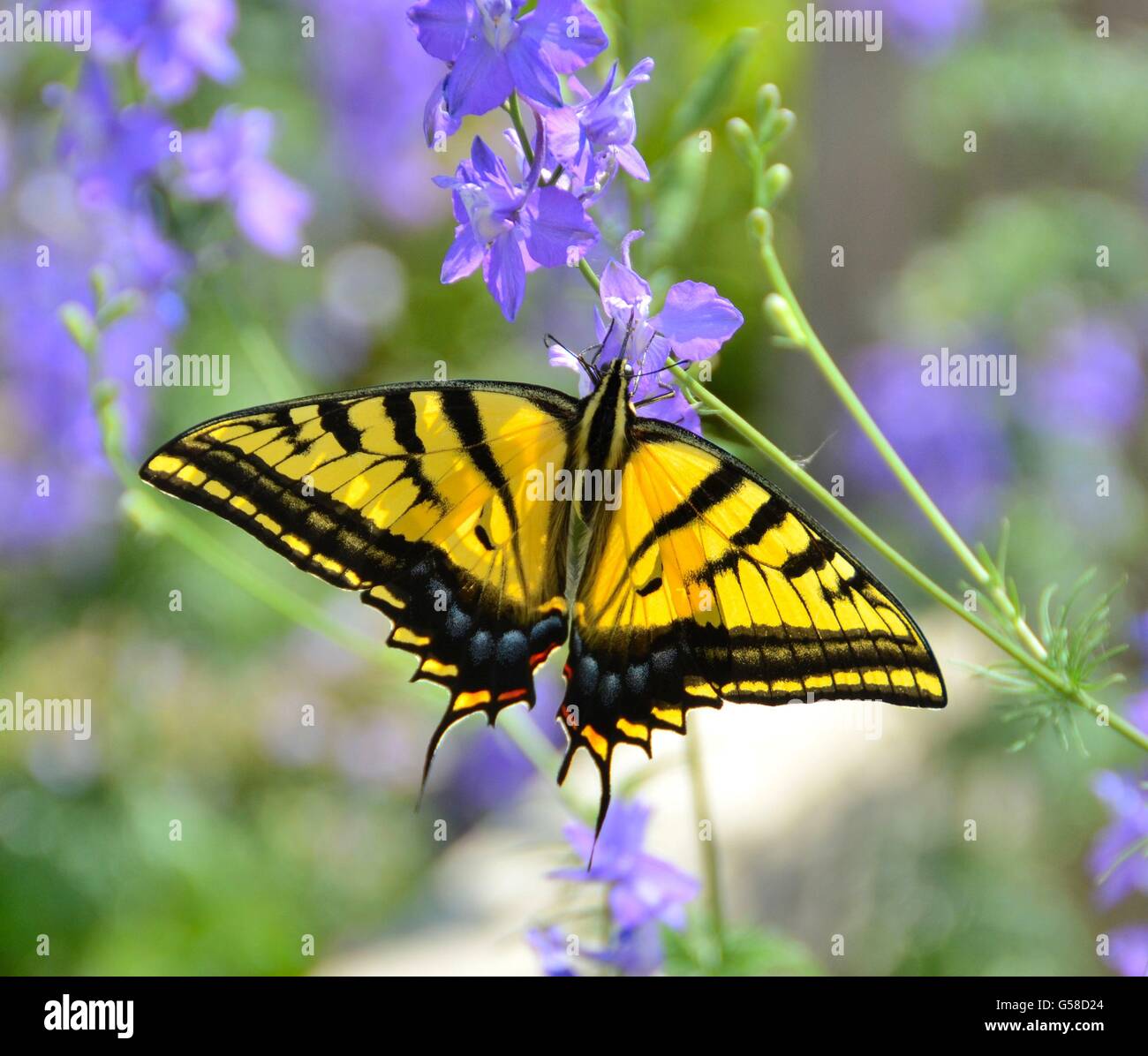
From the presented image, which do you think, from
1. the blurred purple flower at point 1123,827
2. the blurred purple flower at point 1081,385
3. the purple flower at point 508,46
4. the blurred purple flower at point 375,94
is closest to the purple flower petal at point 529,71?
the purple flower at point 508,46

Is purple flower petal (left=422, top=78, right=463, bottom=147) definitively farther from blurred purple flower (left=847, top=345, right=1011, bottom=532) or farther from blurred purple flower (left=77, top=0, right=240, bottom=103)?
blurred purple flower (left=847, top=345, right=1011, bottom=532)

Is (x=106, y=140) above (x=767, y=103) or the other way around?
above

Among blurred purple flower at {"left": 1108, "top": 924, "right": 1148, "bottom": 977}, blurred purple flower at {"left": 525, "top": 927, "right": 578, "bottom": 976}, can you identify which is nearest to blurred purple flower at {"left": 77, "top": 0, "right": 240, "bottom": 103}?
blurred purple flower at {"left": 525, "top": 927, "right": 578, "bottom": 976}

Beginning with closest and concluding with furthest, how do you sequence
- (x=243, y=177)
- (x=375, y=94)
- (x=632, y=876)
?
(x=632, y=876), (x=243, y=177), (x=375, y=94)

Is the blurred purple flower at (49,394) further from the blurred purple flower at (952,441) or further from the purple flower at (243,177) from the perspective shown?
the blurred purple flower at (952,441)

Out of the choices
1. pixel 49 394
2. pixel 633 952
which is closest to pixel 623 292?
pixel 633 952

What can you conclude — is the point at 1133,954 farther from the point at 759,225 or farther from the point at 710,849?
the point at 759,225

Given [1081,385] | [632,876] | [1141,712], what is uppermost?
[1081,385]

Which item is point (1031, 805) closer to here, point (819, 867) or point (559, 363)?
point (819, 867)
